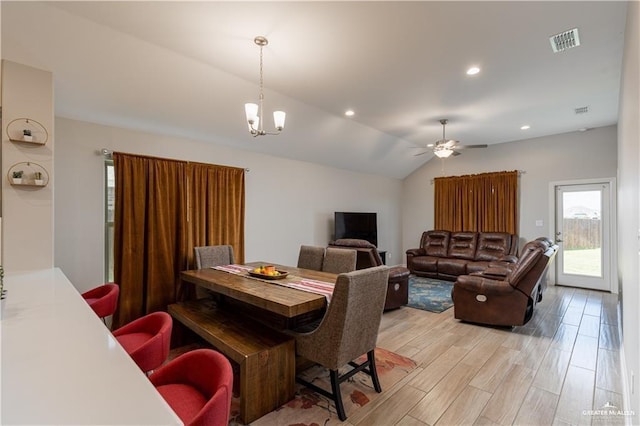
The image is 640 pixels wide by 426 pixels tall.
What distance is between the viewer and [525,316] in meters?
3.63

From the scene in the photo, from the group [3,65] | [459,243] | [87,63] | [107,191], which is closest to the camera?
[3,65]

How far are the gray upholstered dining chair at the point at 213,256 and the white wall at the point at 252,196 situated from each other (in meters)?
0.74

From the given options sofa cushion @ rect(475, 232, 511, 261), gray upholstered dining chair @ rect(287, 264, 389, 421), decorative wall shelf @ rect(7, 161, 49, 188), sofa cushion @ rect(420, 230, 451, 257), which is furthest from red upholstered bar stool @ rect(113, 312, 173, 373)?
sofa cushion @ rect(475, 232, 511, 261)

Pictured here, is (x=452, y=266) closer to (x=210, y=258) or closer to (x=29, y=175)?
(x=210, y=258)

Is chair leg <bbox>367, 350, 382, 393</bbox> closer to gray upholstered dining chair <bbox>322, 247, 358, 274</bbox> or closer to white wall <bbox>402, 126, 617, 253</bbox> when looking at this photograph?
gray upholstered dining chair <bbox>322, 247, 358, 274</bbox>

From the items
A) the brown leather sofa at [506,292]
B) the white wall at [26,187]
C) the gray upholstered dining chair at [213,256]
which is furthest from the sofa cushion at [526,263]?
the white wall at [26,187]

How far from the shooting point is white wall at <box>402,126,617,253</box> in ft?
18.0

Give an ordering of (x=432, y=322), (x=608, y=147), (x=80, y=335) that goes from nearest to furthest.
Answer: (x=80, y=335), (x=432, y=322), (x=608, y=147)

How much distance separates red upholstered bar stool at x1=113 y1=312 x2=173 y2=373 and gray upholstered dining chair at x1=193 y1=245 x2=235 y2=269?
6.02 ft

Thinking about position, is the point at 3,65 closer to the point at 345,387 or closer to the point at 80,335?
the point at 80,335

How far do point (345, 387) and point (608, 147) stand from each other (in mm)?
6446

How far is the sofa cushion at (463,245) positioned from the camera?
6535mm

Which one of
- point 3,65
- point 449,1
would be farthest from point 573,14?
point 3,65

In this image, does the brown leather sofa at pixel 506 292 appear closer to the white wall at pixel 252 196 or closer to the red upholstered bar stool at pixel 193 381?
the white wall at pixel 252 196
